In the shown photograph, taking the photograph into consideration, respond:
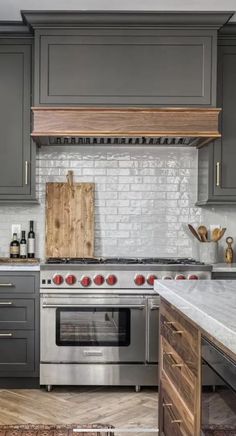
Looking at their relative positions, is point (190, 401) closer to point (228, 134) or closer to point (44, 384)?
point (44, 384)

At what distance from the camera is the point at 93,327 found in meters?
3.69

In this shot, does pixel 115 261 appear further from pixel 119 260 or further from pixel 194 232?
pixel 194 232

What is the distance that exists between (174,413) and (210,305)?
25.0 inches

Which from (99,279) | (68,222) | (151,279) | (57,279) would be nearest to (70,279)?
(57,279)

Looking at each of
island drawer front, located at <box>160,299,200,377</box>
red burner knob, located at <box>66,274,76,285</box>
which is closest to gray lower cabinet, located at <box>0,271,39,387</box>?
red burner knob, located at <box>66,274,76,285</box>


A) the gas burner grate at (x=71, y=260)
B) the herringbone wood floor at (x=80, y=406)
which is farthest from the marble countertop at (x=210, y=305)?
the gas burner grate at (x=71, y=260)

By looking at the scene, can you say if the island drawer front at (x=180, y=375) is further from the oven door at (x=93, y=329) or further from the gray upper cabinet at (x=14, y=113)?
the gray upper cabinet at (x=14, y=113)

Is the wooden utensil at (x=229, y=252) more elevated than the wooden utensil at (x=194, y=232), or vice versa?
the wooden utensil at (x=194, y=232)

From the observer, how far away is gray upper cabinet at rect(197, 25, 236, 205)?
3.99 meters

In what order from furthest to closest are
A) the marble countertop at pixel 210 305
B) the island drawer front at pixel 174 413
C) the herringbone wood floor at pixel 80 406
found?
the herringbone wood floor at pixel 80 406
the island drawer front at pixel 174 413
the marble countertop at pixel 210 305

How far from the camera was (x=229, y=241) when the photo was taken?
4.30m

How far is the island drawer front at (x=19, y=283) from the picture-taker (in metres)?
3.67

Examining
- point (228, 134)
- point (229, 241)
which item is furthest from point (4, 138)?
point (229, 241)

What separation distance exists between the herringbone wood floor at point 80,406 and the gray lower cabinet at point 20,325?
0.20 meters
